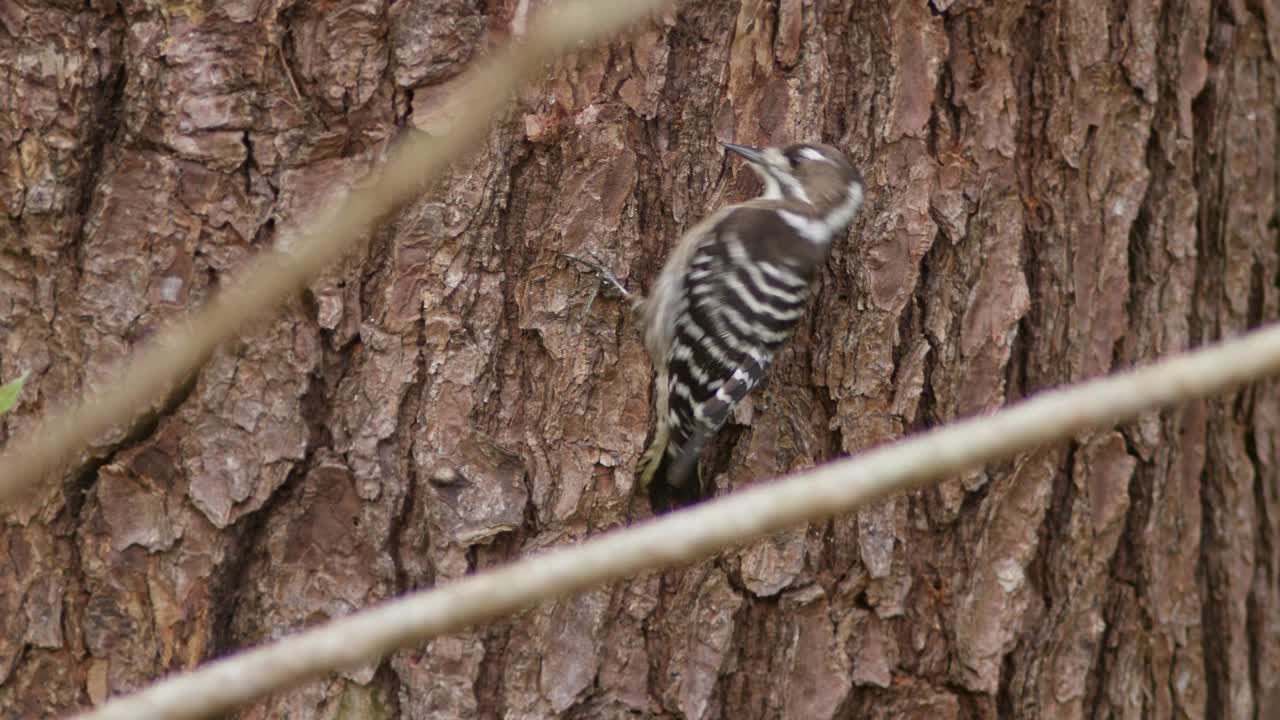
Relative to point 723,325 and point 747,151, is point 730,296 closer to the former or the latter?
point 723,325

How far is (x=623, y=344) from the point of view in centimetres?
291

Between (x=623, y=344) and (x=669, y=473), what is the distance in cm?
33

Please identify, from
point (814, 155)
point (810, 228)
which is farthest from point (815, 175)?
point (810, 228)

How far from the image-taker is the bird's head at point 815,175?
296 centimetres

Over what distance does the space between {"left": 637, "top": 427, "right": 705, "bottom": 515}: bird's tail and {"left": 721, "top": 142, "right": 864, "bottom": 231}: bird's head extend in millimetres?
683

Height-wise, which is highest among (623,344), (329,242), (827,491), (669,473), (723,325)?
(723,325)

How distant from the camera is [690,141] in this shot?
297 centimetres

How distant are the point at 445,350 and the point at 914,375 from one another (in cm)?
111

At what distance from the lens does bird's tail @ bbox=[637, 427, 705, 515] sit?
287 cm

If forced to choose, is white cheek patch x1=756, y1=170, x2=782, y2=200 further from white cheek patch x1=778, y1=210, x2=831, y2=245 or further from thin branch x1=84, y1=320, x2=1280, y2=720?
thin branch x1=84, y1=320, x2=1280, y2=720

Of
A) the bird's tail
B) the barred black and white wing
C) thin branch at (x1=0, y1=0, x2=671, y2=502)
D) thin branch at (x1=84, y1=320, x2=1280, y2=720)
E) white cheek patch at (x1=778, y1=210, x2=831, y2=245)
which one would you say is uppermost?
white cheek patch at (x1=778, y1=210, x2=831, y2=245)

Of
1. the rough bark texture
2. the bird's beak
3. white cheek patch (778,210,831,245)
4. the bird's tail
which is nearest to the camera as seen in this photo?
the rough bark texture

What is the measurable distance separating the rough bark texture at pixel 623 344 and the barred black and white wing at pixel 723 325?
3.4 inches

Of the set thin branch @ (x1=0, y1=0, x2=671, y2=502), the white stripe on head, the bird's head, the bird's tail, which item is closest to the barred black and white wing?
the bird's tail
